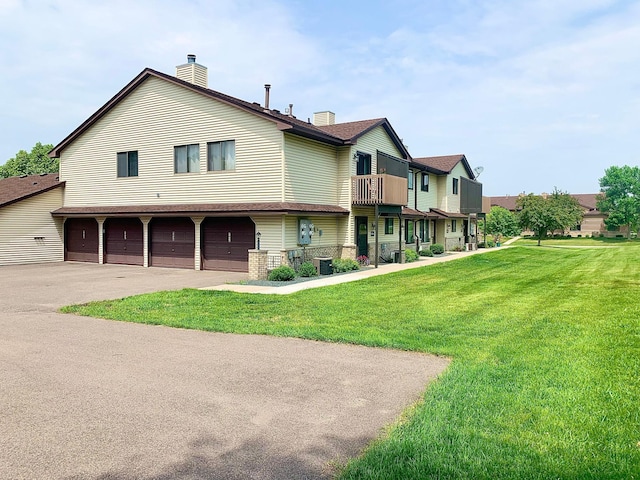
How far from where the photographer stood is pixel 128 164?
77.5ft

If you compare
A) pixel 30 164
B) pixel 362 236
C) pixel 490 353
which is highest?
pixel 30 164

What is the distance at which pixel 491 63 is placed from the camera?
60.5ft

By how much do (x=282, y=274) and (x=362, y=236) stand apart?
26.2 ft

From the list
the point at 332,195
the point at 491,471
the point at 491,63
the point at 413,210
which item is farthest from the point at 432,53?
the point at 491,471

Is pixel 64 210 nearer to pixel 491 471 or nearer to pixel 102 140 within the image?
pixel 102 140

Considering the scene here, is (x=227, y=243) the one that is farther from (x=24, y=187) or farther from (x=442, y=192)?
(x=442, y=192)

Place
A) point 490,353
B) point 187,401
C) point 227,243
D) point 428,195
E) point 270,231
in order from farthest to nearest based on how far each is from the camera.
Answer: point 428,195 < point 227,243 < point 270,231 < point 490,353 < point 187,401

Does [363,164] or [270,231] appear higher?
[363,164]

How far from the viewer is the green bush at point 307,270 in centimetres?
1867

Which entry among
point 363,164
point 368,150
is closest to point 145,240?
point 363,164

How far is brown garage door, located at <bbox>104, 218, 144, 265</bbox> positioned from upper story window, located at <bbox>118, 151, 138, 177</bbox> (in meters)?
2.29

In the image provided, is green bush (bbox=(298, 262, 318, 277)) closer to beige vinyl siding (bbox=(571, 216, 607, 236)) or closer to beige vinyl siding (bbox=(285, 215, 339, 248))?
beige vinyl siding (bbox=(285, 215, 339, 248))

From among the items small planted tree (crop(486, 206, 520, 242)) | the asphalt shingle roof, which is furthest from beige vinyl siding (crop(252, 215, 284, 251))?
small planted tree (crop(486, 206, 520, 242))

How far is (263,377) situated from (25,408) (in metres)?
2.69
